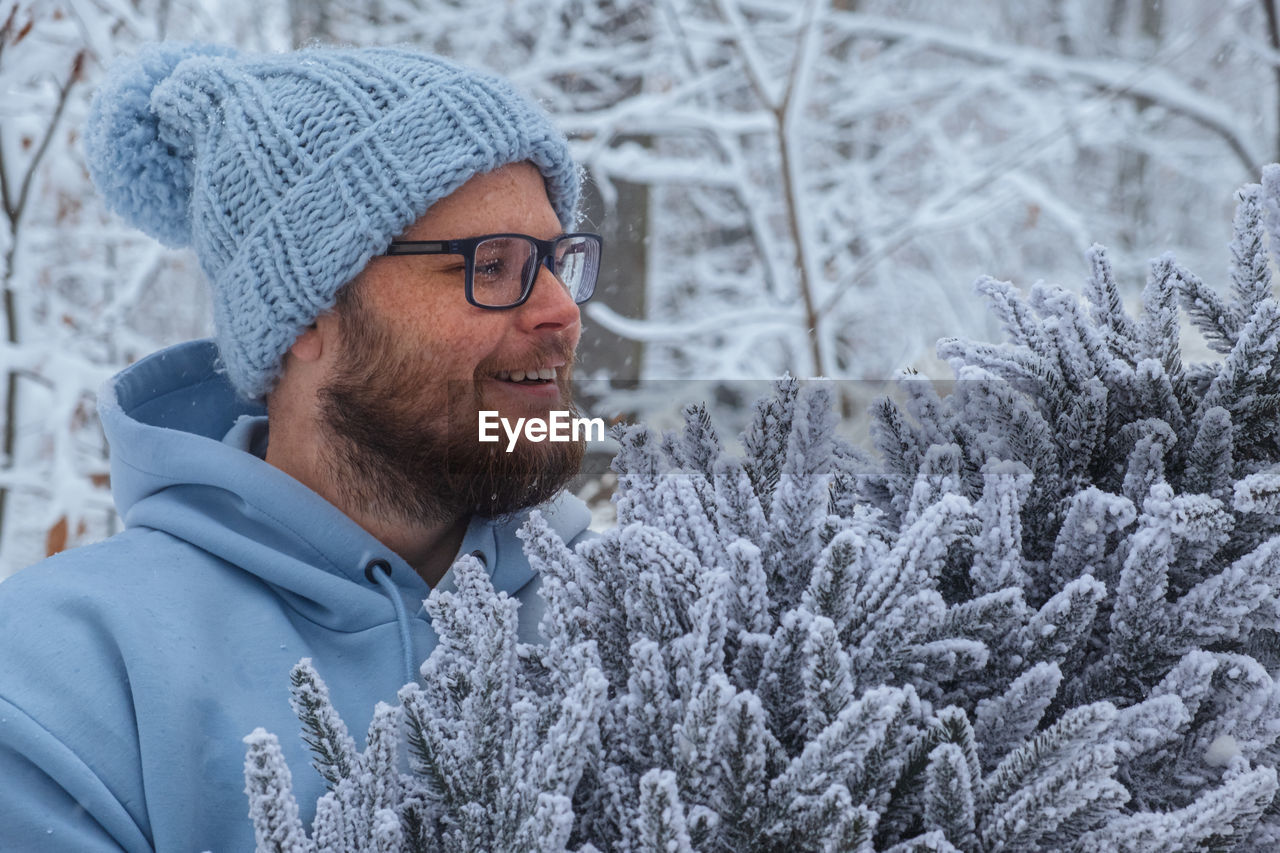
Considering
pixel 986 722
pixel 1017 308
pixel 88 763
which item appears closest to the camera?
pixel 986 722

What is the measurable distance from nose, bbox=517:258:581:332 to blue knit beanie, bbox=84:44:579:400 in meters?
0.23

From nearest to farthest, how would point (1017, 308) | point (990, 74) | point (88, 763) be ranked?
1. point (1017, 308)
2. point (88, 763)
3. point (990, 74)

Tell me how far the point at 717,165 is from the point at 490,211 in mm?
4111

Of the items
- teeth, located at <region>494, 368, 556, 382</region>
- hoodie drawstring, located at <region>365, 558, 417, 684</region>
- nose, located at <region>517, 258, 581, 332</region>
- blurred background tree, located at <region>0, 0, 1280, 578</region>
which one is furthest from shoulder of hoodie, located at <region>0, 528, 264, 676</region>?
blurred background tree, located at <region>0, 0, 1280, 578</region>

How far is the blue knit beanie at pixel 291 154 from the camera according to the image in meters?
1.76

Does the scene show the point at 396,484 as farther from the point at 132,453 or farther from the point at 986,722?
the point at 986,722

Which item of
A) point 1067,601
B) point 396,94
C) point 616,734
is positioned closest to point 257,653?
point 616,734

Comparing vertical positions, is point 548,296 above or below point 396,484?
above

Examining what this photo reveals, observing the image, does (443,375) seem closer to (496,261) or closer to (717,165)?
(496,261)

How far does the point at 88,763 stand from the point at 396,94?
1157 mm

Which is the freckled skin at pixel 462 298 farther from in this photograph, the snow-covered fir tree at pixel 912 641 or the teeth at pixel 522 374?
the snow-covered fir tree at pixel 912 641

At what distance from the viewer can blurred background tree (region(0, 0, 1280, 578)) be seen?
10.6 ft

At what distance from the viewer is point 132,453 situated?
71.7 inches

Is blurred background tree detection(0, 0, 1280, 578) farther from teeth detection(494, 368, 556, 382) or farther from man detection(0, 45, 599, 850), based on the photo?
teeth detection(494, 368, 556, 382)
